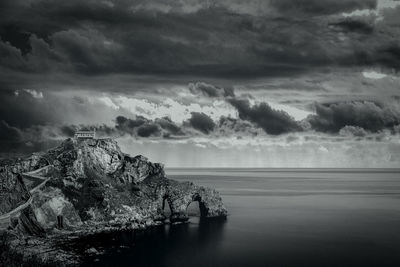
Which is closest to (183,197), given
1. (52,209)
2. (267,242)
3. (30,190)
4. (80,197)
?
(80,197)

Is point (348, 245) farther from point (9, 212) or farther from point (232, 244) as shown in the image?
point (9, 212)

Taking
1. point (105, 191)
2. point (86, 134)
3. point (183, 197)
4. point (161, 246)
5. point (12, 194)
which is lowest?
point (161, 246)

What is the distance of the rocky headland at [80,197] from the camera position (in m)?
83.2

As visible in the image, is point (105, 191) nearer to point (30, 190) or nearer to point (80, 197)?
point (80, 197)

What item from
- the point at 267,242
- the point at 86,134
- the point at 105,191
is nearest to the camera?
the point at 267,242

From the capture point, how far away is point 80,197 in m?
95.9

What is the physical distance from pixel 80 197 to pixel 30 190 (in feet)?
36.2

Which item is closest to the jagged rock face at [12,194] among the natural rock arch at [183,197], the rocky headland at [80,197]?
the rocky headland at [80,197]

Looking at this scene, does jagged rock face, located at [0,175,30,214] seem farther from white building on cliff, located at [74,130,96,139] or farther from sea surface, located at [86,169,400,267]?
sea surface, located at [86,169,400,267]

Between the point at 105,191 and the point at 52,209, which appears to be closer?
the point at 52,209

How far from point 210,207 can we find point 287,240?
3082 cm

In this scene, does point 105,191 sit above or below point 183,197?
above

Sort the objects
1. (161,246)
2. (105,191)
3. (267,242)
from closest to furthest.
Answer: (161,246)
(267,242)
(105,191)

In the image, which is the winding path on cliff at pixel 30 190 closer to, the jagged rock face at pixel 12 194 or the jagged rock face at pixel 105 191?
the jagged rock face at pixel 105 191
